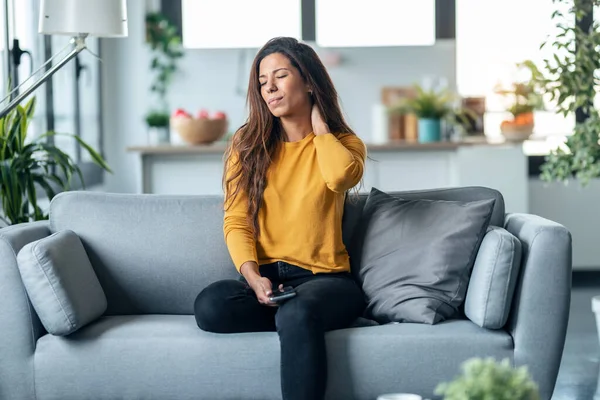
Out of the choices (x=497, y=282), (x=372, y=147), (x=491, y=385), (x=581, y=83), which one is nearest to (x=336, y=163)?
(x=497, y=282)

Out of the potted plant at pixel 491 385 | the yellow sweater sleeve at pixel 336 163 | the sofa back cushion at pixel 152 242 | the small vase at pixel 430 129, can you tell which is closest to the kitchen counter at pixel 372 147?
the small vase at pixel 430 129

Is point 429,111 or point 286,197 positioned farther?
point 429,111

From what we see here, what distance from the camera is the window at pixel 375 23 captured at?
6.94m

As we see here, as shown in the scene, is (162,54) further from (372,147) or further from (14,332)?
(14,332)

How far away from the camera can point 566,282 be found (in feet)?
8.55

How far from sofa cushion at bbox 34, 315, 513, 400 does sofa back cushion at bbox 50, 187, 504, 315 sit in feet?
0.96

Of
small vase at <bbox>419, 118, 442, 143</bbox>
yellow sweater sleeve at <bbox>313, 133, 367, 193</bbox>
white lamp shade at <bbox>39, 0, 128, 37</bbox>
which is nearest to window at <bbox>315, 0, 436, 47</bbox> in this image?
small vase at <bbox>419, 118, 442, 143</bbox>

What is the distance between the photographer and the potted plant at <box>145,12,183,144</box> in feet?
22.8

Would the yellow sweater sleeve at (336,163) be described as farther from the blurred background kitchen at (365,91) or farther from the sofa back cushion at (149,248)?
the blurred background kitchen at (365,91)

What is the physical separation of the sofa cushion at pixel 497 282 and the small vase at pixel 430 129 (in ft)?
9.31

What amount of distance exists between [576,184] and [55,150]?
3.38m

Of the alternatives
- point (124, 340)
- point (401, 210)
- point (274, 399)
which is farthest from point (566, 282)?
point (124, 340)

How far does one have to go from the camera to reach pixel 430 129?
5438 mm

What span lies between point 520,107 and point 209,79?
2.42 meters
